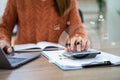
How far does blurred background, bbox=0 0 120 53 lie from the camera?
407 centimetres

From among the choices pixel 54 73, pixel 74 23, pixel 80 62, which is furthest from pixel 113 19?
pixel 54 73

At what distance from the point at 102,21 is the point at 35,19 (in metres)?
2.95

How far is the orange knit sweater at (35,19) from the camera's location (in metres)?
1.41

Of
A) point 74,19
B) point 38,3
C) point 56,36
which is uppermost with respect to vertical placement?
point 38,3

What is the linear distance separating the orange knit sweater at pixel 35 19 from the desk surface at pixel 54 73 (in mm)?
653

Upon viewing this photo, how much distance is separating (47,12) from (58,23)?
0.10m

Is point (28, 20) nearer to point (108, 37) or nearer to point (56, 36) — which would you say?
point (56, 36)

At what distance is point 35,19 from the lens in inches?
55.5

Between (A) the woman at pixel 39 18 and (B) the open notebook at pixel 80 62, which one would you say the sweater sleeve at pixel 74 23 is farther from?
(B) the open notebook at pixel 80 62

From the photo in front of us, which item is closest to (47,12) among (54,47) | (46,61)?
(54,47)

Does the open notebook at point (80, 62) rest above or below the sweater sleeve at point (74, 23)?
below

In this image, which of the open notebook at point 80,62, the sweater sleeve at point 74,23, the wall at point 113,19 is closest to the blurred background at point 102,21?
the wall at point 113,19

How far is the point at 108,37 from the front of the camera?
429 cm

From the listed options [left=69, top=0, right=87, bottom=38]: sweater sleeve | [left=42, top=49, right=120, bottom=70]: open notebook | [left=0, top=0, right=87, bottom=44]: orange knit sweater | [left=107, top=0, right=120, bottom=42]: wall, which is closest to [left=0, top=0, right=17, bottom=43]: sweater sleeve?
[left=0, top=0, right=87, bottom=44]: orange knit sweater
